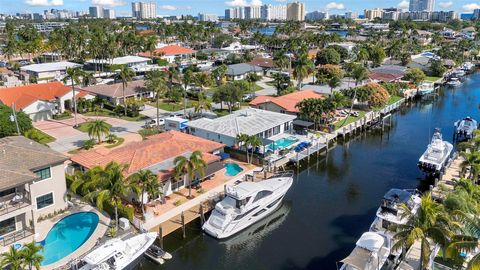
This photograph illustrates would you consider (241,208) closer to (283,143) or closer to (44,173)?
(44,173)

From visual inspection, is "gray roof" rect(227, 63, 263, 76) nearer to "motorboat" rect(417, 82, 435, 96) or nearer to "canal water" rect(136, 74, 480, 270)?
"motorboat" rect(417, 82, 435, 96)

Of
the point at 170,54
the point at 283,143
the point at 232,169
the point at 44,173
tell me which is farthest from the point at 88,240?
the point at 170,54

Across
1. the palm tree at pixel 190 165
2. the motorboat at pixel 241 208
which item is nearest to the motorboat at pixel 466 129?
the motorboat at pixel 241 208

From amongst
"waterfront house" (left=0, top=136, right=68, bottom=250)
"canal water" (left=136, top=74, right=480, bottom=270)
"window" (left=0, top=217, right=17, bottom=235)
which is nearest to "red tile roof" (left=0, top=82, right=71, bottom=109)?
"waterfront house" (left=0, top=136, right=68, bottom=250)

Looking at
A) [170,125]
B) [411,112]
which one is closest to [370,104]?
[411,112]

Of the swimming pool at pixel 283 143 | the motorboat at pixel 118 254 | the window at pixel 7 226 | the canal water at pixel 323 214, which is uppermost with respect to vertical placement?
the swimming pool at pixel 283 143

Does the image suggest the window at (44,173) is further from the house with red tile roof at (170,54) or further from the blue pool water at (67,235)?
the house with red tile roof at (170,54)
